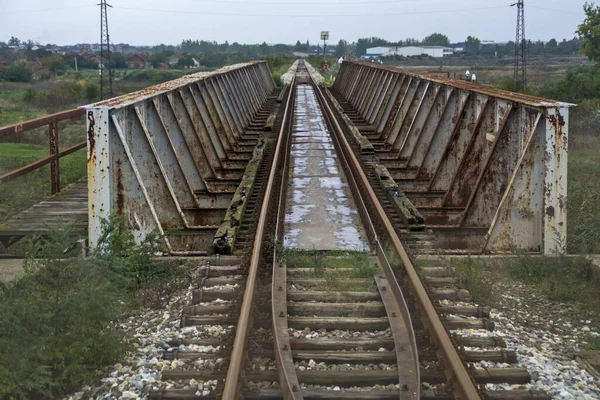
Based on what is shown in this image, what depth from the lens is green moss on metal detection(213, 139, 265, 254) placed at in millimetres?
7633

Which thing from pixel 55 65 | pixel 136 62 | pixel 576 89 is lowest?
pixel 576 89

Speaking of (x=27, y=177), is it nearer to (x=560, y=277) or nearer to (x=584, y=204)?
(x=584, y=204)

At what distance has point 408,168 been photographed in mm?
13977

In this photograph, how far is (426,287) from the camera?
618 centimetres

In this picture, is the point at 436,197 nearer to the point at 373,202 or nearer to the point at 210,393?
the point at 373,202

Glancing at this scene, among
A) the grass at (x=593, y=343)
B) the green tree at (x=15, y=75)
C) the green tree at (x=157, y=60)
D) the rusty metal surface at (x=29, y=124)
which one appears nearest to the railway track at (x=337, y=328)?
the grass at (x=593, y=343)

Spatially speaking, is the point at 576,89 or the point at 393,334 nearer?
the point at 393,334

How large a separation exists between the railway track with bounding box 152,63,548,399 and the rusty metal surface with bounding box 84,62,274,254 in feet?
3.73

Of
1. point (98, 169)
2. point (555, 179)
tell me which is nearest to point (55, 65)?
point (98, 169)

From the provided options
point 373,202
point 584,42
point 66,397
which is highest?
point 584,42

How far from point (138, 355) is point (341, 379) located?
153 centimetres

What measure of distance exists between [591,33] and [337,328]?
36601 millimetres

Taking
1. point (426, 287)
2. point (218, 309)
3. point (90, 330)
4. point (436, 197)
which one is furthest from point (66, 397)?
point (436, 197)

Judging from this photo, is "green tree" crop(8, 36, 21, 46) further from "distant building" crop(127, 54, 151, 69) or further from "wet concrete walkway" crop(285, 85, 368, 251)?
"wet concrete walkway" crop(285, 85, 368, 251)
